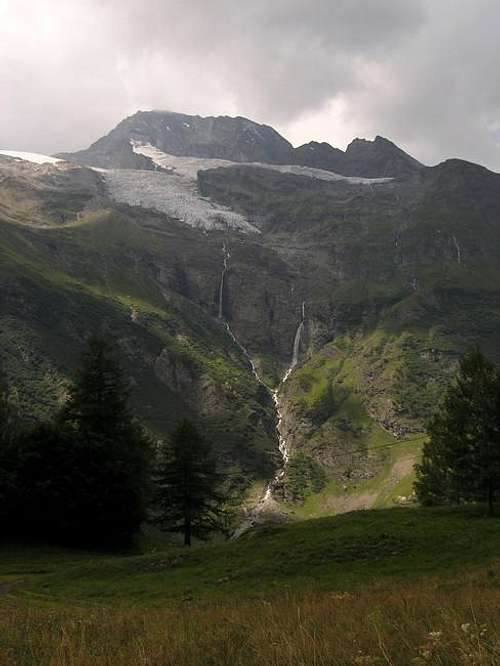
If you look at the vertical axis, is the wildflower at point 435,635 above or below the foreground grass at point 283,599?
above

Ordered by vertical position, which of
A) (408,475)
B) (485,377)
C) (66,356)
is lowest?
(408,475)

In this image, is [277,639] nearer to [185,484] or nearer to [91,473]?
[91,473]

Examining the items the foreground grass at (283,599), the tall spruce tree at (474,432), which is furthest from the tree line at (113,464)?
the foreground grass at (283,599)

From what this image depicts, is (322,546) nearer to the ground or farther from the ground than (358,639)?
nearer to the ground

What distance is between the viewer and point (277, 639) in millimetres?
8148

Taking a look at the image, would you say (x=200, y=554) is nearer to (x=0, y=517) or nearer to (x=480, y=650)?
(x=0, y=517)

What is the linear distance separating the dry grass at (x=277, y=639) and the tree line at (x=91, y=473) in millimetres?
40928

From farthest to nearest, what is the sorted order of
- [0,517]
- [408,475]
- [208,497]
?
1. [408,475]
2. [208,497]
3. [0,517]

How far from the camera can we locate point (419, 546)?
3138cm

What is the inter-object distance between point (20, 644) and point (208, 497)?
5482cm

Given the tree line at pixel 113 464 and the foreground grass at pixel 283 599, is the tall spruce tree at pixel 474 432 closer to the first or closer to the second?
the tree line at pixel 113 464

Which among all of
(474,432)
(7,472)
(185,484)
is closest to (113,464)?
(7,472)

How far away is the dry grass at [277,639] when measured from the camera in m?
6.98

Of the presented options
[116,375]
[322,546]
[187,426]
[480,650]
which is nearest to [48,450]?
[116,375]
